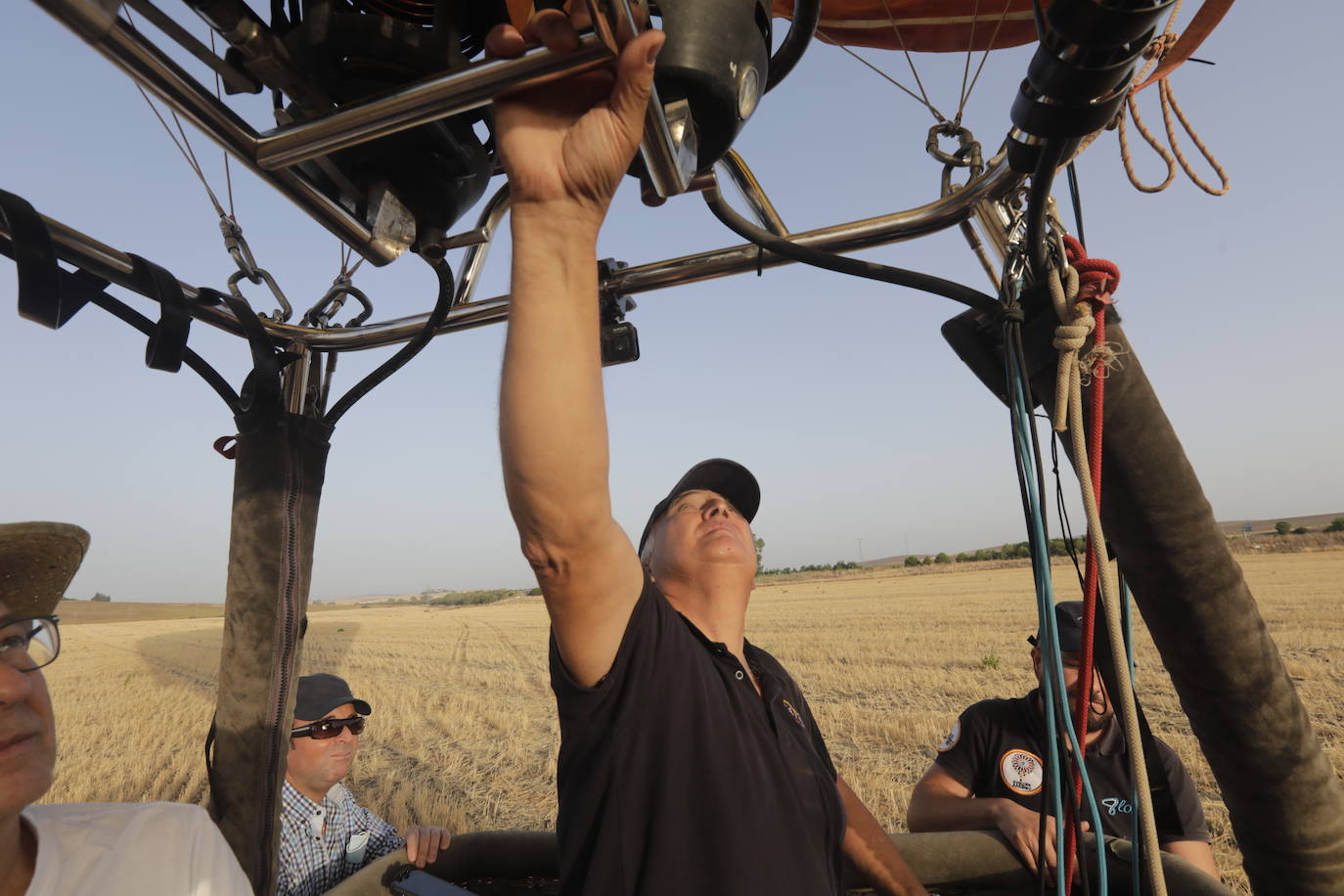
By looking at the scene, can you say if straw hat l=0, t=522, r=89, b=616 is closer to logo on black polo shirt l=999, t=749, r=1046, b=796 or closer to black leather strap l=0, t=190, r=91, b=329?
black leather strap l=0, t=190, r=91, b=329

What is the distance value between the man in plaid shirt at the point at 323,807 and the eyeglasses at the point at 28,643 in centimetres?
191

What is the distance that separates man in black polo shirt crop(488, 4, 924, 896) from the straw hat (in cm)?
108

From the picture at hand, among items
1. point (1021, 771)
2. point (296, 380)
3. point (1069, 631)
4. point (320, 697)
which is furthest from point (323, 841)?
point (1069, 631)

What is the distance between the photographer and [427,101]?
0.92 metres

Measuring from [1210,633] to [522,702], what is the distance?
1140 cm

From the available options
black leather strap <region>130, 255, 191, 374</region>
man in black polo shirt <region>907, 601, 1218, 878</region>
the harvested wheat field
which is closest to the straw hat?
black leather strap <region>130, 255, 191, 374</region>

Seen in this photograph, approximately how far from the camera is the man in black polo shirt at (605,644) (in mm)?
1010

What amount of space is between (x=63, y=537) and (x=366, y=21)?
126 cm

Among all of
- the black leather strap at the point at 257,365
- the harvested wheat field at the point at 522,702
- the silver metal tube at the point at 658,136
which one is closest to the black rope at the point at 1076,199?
the silver metal tube at the point at 658,136

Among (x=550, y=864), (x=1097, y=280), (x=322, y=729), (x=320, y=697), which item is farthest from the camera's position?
(x=320, y=697)

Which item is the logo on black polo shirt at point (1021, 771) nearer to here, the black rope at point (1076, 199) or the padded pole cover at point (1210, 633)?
the padded pole cover at point (1210, 633)

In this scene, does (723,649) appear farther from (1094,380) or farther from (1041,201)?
(1041,201)

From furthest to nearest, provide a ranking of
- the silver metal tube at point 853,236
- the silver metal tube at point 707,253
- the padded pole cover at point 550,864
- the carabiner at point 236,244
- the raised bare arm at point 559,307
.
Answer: the padded pole cover at point 550,864, the carabiner at point 236,244, the silver metal tube at point 853,236, the silver metal tube at point 707,253, the raised bare arm at point 559,307

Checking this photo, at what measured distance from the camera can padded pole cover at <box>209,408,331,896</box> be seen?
1817 millimetres
